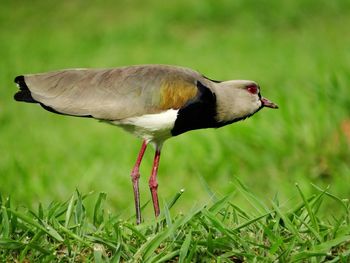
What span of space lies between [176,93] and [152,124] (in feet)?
0.59

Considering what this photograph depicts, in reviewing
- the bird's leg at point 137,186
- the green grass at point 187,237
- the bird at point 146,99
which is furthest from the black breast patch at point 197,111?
the green grass at point 187,237

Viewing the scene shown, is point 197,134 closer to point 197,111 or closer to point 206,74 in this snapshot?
point 206,74

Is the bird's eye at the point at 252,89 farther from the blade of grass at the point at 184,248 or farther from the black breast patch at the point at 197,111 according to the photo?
the blade of grass at the point at 184,248

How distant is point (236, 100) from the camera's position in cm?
388

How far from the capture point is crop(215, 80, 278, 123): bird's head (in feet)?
12.7

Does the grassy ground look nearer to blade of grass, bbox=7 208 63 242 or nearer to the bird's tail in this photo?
blade of grass, bbox=7 208 63 242

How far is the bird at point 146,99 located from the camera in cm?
381

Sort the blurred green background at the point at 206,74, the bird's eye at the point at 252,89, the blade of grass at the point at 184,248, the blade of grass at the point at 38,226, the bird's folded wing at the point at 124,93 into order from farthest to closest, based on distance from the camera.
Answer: the blurred green background at the point at 206,74, the bird's eye at the point at 252,89, the bird's folded wing at the point at 124,93, the blade of grass at the point at 38,226, the blade of grass at the point at 184,248

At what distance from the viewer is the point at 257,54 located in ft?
32.8

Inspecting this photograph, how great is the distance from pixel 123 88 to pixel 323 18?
7.77 m

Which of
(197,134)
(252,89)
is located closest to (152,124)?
(252,89)

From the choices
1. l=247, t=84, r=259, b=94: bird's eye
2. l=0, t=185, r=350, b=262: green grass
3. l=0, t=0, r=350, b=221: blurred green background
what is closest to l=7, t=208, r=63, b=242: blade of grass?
l=0, t=185, r=350, b=262: green grass

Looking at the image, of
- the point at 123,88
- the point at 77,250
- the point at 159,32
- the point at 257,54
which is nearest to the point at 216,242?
the point at 77,250

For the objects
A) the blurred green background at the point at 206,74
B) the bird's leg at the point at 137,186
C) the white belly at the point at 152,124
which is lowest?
the blurred green background at the point at 206,74
